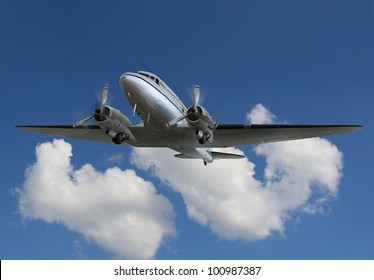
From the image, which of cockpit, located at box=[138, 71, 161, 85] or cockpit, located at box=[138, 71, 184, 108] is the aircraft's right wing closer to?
cockpit, located at box=[138, 71, 184, 108]

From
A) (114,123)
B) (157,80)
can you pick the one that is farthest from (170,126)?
(114,123)

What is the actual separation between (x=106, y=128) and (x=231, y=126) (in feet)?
28.2

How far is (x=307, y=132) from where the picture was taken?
2862 centimetres

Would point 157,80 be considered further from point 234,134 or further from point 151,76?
point 234,134

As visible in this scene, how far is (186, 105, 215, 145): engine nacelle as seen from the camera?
1020 inches

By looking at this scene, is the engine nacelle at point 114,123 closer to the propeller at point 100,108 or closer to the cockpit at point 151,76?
the propeller at point 100,108

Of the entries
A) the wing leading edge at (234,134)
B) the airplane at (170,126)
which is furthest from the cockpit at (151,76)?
the wing leading edge at (234,134)

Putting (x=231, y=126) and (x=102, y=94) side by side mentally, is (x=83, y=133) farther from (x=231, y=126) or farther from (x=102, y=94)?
(x=231, y=126)

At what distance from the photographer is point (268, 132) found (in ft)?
94.8

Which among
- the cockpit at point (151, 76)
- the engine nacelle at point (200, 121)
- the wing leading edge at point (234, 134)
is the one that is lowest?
the engine nacelle at point (200, 121)

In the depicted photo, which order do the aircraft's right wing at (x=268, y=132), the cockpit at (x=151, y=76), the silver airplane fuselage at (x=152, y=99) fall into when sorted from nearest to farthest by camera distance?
the silver airplane fuselage at (x=152, y=99) < the cockpit at (x=151, y=76) < the aircraft's right wing at (x=268, y=132)

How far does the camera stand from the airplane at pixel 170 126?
2572 cm

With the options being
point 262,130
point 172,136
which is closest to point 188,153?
point 172,136

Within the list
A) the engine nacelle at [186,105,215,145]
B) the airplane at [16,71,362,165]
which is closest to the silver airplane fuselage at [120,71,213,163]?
the airplane at [16,71,362,165]
